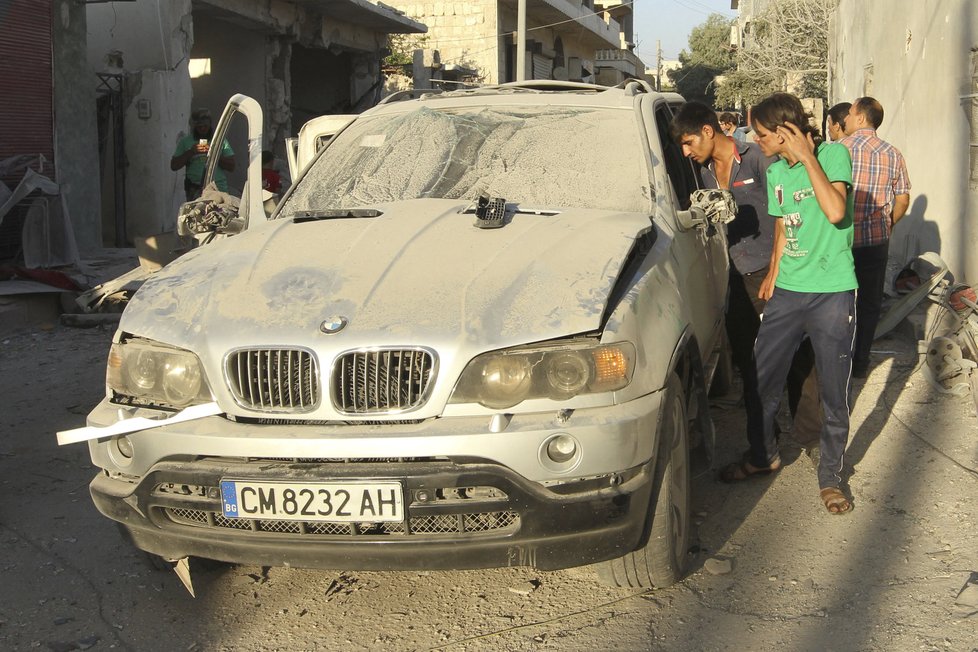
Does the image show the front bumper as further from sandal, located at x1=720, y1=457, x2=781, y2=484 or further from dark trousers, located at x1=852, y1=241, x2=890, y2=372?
dark trousers, located at x1=852, y1=241, x2=890, y2=372

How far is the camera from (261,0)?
16.1 metres

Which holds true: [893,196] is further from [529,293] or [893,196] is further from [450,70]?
[450,70]

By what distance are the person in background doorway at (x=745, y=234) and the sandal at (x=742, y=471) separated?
385 mm

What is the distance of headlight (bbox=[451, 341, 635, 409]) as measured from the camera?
9.40 ft

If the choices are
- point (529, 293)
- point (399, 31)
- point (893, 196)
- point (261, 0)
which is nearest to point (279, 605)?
point (529, 293)

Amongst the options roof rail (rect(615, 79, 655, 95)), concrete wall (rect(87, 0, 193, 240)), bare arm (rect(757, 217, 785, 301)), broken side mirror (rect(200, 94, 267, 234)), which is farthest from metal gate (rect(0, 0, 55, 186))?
bare arm (rect(757, 217, 785, 301))

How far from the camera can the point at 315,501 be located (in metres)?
2.82

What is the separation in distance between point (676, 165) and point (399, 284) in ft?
6.53

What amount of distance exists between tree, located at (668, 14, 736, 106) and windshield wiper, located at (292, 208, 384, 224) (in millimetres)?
59142

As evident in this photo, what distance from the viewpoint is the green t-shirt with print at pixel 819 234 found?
4.02 metres

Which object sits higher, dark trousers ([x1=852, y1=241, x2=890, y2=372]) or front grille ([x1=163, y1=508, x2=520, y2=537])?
dark trousers ([x1=852, y1=241, x2=890, y2=372])

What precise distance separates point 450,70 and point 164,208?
661 inches

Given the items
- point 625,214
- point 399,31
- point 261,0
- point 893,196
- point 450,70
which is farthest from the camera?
point 450,70

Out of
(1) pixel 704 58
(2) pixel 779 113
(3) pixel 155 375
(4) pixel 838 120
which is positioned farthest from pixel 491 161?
(1) pixel 704 58
